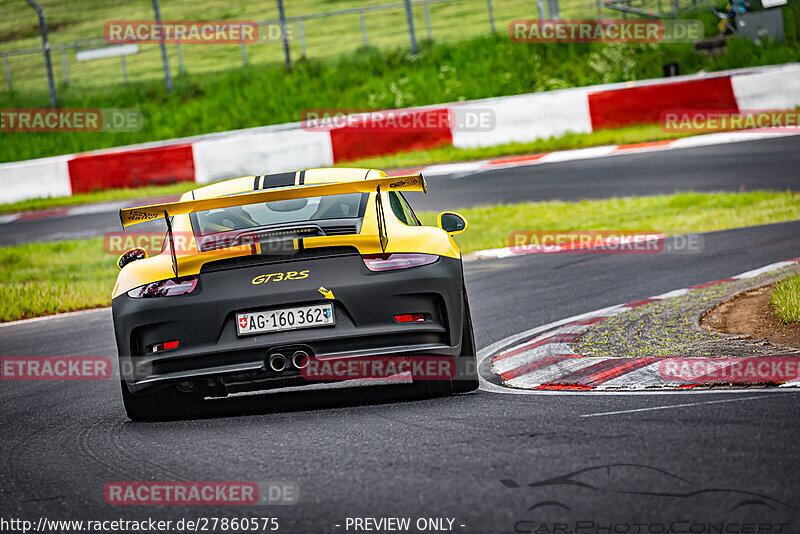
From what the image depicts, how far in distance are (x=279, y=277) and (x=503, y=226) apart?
9.12 metres

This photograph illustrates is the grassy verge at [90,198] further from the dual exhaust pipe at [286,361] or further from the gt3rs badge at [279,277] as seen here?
the dual exhaust pipe at [286,361]

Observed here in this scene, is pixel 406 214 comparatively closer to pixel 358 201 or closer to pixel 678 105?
pixel 358 201

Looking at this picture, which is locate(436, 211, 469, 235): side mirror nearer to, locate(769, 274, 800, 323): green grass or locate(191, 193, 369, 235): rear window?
locate(191, 193, 369, 235): rear window

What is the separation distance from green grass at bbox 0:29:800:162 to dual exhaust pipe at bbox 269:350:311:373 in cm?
1787

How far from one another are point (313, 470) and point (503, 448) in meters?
0.79

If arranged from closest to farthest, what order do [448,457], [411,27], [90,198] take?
[448,457], [90,198], [411,27]

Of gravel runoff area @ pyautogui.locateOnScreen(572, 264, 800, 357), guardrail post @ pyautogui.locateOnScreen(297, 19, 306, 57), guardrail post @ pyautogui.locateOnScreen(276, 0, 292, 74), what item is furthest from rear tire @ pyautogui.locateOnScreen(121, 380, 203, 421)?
guardrail post @ pyautogui.locateOnScreen(297, 19, 306, 57)

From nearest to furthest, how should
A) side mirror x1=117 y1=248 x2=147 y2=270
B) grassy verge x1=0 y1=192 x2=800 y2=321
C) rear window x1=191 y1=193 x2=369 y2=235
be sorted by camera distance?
rear window x1=191 y1=193 x2=369 y2=235 → side mirror x1=117 y1=248 x2=147 y2=270 → grassy verge x1=0 y1=192 x2=800 y2=321

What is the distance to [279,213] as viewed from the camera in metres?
6.67

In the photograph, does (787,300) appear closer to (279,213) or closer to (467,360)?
(467,360)

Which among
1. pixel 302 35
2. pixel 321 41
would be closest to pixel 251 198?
pixel 302 35

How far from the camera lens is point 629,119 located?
19609mm

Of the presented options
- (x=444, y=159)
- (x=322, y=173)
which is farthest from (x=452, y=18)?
(x=322, y=173)

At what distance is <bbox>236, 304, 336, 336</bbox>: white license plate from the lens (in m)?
5.81
